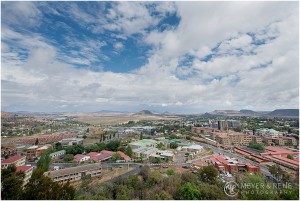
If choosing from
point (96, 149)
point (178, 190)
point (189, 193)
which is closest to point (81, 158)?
point (96, 149)

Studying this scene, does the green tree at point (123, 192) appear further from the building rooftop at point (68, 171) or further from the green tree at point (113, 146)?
the green tree at point (113, 146)

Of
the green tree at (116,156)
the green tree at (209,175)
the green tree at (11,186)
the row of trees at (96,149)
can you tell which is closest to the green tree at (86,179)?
the green tree at (116,156)

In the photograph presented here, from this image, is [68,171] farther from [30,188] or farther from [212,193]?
[212,193]

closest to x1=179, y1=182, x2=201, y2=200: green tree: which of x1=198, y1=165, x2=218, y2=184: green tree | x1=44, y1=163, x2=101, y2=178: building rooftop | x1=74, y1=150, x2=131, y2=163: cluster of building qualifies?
x1=198, y1=165, x2=218, y2=184: green tree

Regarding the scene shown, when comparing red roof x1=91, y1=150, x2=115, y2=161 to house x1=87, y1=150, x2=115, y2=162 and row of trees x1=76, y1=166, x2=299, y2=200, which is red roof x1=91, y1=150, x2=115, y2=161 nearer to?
house x1=87, y1=150, x2=115, y2=162

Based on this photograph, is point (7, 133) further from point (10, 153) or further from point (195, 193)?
point (195, 193)

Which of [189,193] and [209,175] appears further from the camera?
[209,175]
